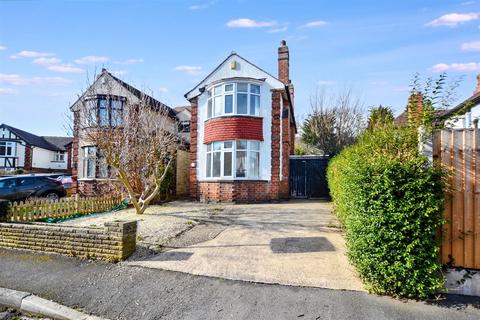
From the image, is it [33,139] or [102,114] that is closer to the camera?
[102,114]

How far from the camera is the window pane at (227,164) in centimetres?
1473

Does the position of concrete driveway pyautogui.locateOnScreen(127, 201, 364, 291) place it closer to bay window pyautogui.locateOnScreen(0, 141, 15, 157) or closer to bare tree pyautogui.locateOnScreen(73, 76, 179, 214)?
bare tree pyautogui.locateOnScreen(73, 76, 179, 214)

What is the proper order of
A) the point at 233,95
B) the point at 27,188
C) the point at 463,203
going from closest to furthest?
the point at 463,203, the point at 233,95, the point at 27,188

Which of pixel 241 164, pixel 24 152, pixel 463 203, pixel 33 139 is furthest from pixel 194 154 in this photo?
pixel 33 139

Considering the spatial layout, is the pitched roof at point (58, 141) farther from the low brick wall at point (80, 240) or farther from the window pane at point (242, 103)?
the low brick wall at point (80, 240)

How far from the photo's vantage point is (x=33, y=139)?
42.2m

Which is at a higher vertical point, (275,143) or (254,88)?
(254,88)

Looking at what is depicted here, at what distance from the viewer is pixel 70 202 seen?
10969 millimetres

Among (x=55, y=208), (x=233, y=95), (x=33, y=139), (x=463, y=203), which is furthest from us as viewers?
(x=33, y=139)

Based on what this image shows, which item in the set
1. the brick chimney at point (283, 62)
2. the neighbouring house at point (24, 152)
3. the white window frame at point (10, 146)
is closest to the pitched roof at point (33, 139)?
the neighbouring house at point (24, 152)

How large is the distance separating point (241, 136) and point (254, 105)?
1804 millimetres

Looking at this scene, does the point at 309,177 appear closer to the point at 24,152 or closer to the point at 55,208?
the point at 55,208

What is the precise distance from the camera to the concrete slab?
4454 mm

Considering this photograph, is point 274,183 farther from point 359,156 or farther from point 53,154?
point 53,154
